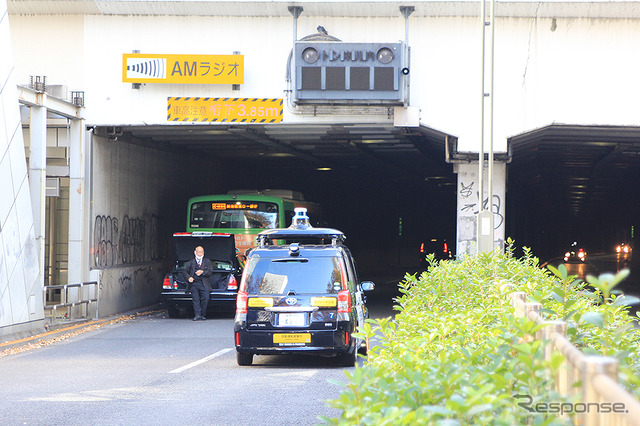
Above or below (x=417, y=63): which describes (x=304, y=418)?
below

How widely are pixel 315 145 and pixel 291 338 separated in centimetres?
1602

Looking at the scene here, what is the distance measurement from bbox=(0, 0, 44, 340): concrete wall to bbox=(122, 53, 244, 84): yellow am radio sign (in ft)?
14.3

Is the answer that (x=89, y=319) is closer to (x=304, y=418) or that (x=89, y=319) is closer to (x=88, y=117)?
(x=88, y=117)

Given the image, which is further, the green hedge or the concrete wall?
the concrete wall

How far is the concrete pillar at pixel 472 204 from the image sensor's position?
66.8 feet

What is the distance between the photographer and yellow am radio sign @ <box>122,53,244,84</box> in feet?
63.5

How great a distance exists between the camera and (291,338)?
11227 mm

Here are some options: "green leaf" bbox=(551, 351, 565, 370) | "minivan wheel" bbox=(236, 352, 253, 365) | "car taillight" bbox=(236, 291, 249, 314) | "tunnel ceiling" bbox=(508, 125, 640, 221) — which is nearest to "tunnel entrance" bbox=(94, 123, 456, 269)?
"tunnel ceiling" bbox=(508, 125, 640, 221)

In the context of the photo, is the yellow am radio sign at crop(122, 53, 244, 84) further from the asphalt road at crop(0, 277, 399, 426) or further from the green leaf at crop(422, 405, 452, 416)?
the green leaf at crop(422, 405, 452, 416)

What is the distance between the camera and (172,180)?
90.6 ft

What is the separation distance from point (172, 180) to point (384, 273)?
22.6 m

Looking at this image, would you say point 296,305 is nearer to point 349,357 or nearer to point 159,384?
point 349,357

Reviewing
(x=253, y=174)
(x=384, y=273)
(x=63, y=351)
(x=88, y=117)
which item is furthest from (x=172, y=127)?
(x=384, y=273)

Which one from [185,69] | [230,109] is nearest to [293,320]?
[230,109]
